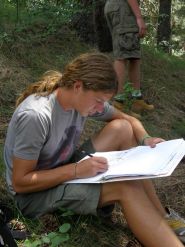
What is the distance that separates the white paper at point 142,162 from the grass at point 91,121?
0.38m

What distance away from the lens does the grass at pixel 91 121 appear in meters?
2.80

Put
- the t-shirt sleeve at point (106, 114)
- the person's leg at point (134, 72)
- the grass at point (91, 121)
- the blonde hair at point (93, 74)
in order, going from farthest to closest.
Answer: the person's leg at point (134, 72) → the t-shirt sleeve at point (106, 114) → the grass at point (91, 121) → the blonde hair at point (93, 74)

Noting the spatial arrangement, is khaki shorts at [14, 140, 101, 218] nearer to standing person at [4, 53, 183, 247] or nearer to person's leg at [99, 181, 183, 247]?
standing person at [4, 53, 183, 247]

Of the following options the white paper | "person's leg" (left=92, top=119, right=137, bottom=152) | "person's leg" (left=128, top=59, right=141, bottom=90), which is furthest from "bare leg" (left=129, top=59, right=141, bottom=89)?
the white paper

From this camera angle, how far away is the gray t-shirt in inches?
99.0

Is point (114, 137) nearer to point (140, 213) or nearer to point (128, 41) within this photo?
point (140, 213)

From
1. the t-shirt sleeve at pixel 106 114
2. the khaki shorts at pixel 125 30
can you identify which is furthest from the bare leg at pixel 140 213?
the khaki shorts at pixel 125 30

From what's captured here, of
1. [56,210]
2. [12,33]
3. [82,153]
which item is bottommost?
[56,210]

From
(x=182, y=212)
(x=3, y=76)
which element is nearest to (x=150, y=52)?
(x=3, y=76)

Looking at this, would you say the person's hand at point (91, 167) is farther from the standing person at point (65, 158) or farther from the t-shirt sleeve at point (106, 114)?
the t-shirt sleeve at point (106, 114)

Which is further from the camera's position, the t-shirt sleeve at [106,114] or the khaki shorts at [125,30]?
the khaki shorts at [125,30]

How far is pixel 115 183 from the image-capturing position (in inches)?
99.2

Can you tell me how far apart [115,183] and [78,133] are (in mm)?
537

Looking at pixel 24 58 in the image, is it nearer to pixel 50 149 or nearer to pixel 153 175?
pixel 50 149
